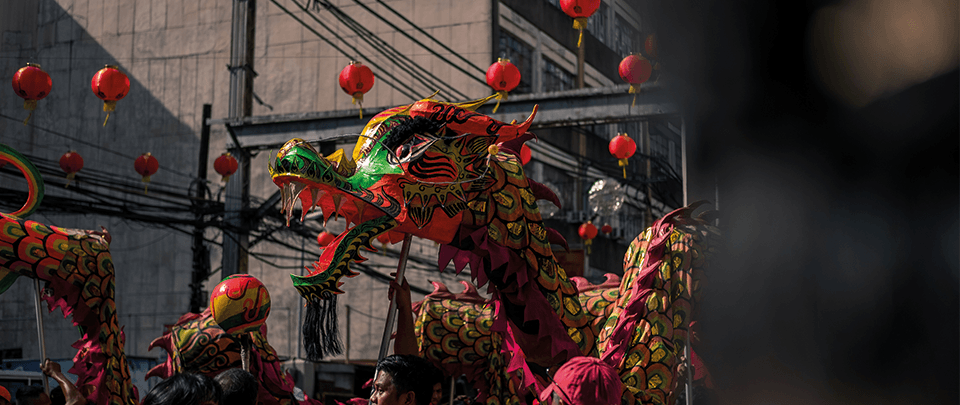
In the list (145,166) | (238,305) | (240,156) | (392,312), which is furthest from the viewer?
(145,166)

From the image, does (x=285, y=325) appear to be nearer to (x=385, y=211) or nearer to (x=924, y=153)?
(x=385, y=211)

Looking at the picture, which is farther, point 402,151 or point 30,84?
point 30,84

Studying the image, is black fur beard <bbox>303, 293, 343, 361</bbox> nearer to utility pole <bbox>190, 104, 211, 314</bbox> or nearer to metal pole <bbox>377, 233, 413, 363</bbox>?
metal pole <bbox>377, 233, 413, 363</bbox>

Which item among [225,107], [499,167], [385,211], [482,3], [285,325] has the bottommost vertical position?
[285,325]

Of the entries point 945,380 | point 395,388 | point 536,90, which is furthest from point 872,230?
point 536,90

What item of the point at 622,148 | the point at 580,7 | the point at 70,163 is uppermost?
the point at 580,7

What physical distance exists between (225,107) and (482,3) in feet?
19.8

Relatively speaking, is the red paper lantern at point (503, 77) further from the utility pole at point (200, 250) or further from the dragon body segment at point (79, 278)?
the utility pole at point (200, 250)

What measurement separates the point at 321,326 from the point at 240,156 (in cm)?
801

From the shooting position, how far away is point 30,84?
7457 mm

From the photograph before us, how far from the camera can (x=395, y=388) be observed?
2734 millimetres

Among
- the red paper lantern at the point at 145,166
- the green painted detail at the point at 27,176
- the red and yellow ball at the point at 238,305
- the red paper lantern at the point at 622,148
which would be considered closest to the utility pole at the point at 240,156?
the red paper lantern at the point at 145,166

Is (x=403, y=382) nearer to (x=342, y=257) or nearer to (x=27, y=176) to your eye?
(x=342, y=257)

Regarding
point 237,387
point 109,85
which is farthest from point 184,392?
point 109,85
